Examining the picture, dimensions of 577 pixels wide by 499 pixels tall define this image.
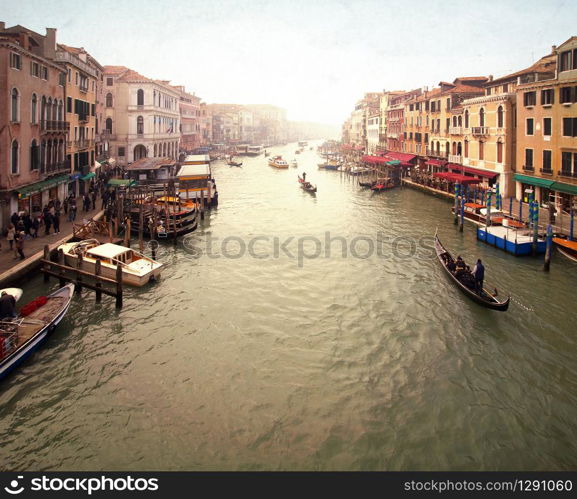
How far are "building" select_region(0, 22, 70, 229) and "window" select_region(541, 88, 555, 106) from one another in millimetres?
33260

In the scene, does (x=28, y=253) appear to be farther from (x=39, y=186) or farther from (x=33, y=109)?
(x=33, y=109)

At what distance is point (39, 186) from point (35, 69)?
6696 millimetres

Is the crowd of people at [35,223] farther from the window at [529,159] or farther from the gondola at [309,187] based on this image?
the window at [529,159]

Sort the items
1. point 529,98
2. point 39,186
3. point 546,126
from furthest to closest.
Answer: point 529,98 → point 546,126 → point 39,186

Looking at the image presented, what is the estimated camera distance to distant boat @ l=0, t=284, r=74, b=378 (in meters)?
12.2

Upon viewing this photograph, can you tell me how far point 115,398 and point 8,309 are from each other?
17.4 feet

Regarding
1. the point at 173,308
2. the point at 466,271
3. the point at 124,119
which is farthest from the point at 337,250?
the point at 124,119

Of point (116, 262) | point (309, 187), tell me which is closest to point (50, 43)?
point (116, 262)

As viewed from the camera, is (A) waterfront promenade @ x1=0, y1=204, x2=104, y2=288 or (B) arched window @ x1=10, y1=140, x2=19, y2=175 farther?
(B) arched window @ x1=10, y1=140, x2=19, y2=175

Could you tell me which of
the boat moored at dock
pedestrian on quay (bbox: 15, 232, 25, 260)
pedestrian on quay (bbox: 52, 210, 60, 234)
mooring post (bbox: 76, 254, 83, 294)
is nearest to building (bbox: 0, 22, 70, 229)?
pedestrian on quay (bbox: 52, 210, 60, 234)

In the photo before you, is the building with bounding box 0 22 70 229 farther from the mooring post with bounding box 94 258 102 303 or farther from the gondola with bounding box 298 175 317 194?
the gondola with bounding box 298 175 317 194

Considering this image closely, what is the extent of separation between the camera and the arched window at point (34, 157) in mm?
24953

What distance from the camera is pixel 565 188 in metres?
29.5

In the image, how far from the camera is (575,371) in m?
12.9
